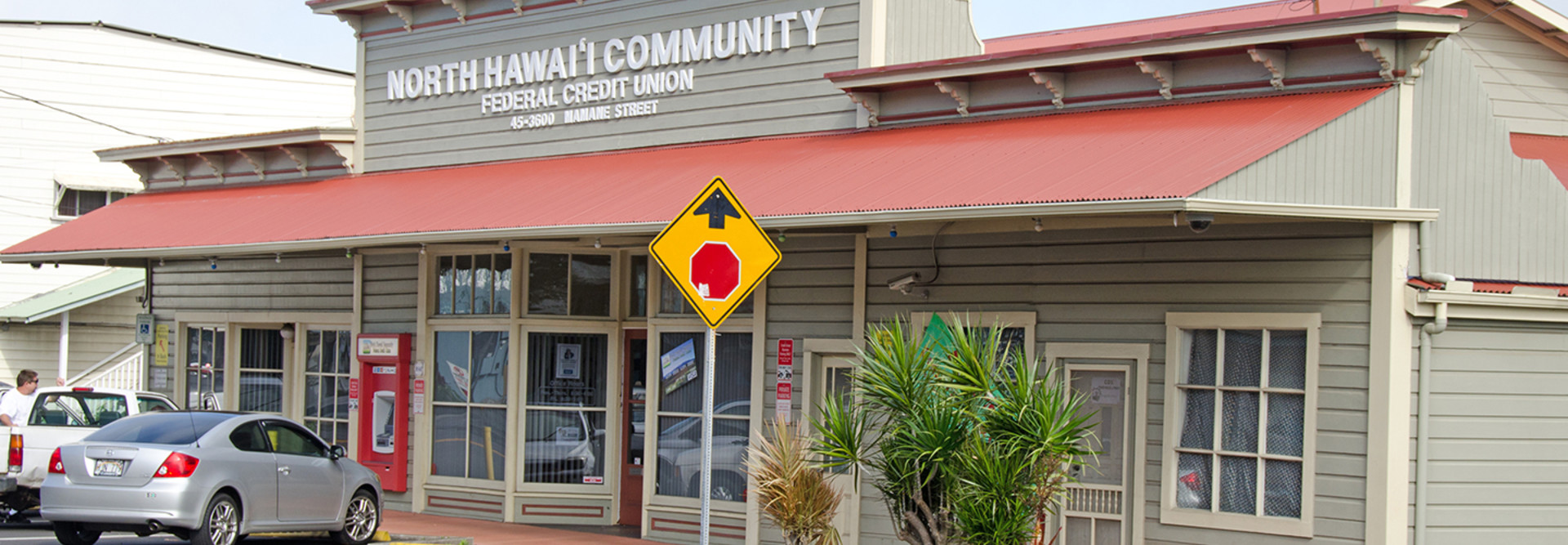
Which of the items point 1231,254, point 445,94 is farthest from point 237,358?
point 1231,254

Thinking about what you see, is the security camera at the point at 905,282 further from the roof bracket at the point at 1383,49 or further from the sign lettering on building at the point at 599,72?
the roof bracket at the point at 1383,49

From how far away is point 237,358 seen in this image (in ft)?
63.8

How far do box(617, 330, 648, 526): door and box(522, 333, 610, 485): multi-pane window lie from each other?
27 cm

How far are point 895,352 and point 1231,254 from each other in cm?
283

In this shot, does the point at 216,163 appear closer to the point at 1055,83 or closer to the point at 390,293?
the point at 390,293

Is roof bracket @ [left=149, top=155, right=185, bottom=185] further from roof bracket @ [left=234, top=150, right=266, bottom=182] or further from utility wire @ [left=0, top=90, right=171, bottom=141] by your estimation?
utility wire @ [left=0, top=90, right=171, bottom=141]

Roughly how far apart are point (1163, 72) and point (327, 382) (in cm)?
1153

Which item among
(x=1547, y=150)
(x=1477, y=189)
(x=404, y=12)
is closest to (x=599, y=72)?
(x=404, y=12)

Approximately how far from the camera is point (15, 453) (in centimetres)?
1363

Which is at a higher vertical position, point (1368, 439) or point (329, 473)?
point (1368, 439)

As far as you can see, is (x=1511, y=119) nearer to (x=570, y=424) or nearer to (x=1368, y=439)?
(x=1368, y=439)

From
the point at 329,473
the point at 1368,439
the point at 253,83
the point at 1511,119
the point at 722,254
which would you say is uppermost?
the point at 253,83

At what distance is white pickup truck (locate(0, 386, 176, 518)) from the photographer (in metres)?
13.7

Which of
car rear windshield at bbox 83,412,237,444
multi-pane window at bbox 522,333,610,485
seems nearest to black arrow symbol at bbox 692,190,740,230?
car rear windshield at bbox 83,412,237,444
